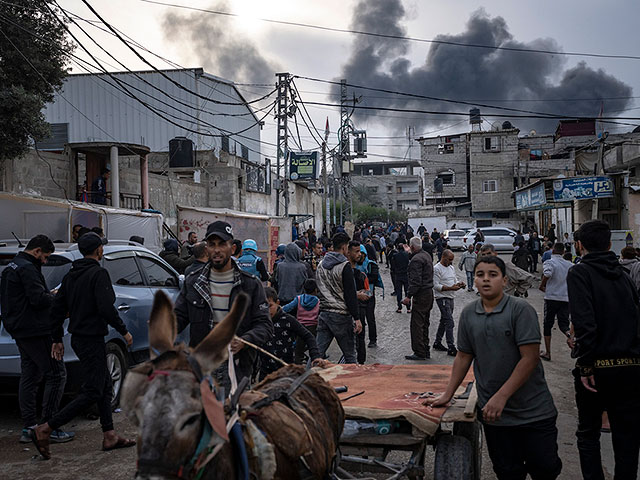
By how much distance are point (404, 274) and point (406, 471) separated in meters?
11.6

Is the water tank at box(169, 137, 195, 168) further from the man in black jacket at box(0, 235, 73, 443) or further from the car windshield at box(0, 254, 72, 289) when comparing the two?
the man in black jacket at box(0, 235, 73, 443)

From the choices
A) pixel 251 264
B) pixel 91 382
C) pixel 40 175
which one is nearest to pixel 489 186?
pixel 40 175

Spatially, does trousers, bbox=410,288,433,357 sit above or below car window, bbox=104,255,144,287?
below

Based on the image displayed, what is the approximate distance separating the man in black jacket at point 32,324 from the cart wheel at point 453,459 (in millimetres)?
3795

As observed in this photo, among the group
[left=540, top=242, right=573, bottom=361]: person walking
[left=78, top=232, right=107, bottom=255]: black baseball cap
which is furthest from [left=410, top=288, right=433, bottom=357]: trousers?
[left=78, top=232, right=107, bottom=255]: black baseball cap

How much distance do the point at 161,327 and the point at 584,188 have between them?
18.2 m

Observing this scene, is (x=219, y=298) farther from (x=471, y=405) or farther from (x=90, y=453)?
(x=90, y=453)

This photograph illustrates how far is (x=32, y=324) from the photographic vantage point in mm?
5816

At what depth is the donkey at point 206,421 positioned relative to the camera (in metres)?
2.09

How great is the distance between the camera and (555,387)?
796 centimetres

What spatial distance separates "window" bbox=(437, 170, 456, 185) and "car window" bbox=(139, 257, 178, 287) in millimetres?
53265

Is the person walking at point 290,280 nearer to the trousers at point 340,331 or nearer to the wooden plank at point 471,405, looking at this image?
the trousers at point 340,331

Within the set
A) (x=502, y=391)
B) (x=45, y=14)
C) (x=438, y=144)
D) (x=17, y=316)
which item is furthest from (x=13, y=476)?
(x=438, y=144)

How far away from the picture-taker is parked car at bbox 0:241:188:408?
635cm
